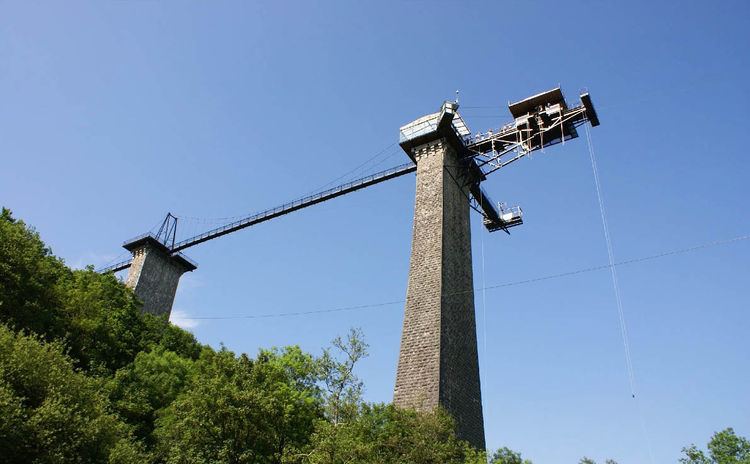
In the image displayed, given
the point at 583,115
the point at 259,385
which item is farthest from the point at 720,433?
the point at 259,385

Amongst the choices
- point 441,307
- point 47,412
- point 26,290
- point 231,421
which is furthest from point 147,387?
point 441,307

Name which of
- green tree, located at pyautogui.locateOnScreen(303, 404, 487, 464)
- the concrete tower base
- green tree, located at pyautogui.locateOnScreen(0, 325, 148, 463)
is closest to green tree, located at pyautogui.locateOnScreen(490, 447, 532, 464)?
green tree, located at pyautogui.locateOnScreen(303, 404, 487, 464)

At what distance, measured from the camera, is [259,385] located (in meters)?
20.0

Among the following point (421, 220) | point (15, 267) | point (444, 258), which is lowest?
point (15, 267)

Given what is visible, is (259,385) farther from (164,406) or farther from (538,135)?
(538,135)

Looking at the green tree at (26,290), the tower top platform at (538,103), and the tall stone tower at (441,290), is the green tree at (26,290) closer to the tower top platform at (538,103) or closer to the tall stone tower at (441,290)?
the tall stone tower at (441,290)

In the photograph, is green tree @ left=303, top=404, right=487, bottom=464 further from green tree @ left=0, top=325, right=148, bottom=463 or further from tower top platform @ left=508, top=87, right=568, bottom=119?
tower top platform @ left=508, top=87, right=568, bottom=119

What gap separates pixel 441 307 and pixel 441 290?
0.86m

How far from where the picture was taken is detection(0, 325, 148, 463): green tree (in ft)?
52.0

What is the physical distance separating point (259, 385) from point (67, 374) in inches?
254

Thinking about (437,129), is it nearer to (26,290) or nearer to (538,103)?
(538,103)

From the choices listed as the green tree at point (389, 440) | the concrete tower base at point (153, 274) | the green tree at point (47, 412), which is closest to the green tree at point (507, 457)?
the green tree at point (389, 440)

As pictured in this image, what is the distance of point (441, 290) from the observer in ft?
79.6

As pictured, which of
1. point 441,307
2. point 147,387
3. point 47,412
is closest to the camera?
point 47,412
